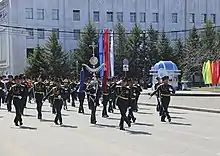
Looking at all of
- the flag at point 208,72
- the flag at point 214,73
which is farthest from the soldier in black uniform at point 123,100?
the flag at point 208,72

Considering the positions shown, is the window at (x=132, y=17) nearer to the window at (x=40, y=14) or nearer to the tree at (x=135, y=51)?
the tree at (x=135, y=51)

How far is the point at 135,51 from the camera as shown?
240ft

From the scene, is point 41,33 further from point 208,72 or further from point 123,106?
point 123,106

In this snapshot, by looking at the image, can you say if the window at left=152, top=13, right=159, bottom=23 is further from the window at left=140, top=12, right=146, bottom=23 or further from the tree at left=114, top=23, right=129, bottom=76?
the tree at left=114, top=23, right=129, bottom=76

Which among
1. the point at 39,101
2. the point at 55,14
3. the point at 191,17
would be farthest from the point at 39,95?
the point at 191,17

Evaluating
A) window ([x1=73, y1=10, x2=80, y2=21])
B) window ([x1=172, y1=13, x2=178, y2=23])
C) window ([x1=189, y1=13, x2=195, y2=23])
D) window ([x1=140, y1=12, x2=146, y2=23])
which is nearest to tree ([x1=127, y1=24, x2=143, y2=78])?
window ([x1=140, y1=12, x2=146, y2=23])

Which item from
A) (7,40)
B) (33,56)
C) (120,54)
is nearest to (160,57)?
(120,54)

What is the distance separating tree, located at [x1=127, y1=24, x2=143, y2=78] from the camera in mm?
72875

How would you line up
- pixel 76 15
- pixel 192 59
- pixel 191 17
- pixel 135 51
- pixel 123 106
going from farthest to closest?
pixel 191 17, pixel 76 15, pixel 135 51, pixel 192 59, pixel 123 106

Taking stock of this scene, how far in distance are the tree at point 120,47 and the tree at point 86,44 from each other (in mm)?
3836

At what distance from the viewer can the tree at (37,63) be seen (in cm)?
7019

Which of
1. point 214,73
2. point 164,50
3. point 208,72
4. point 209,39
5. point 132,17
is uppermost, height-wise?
point 132,17

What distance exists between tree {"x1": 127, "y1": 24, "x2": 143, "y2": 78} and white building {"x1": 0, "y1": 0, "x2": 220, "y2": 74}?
305 inches

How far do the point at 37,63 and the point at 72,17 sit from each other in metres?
12.0
